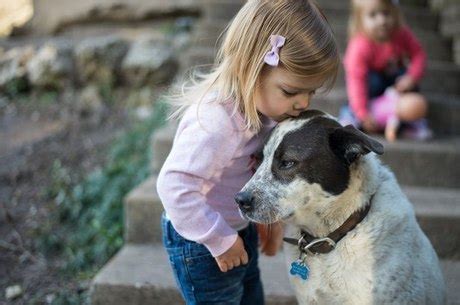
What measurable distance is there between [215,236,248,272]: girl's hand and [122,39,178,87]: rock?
12.8 ft

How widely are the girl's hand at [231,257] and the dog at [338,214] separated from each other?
12 centimetres

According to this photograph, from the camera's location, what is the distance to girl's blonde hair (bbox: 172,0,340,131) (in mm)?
1818

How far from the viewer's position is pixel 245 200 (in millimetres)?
1829

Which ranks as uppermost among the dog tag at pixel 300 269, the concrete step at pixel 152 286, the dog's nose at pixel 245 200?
the dog's nose at pixel 245 200

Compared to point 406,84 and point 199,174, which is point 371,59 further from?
point 199,174

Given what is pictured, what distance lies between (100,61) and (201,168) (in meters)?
4.17

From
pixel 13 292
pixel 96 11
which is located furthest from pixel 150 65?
pixel 13 292

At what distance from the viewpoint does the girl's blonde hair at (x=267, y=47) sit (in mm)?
1818

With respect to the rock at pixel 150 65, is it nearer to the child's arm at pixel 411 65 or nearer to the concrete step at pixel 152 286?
the child's arm at pixel 411 65

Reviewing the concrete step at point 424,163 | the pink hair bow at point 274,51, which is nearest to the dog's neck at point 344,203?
the pink hair bow at point 274,51

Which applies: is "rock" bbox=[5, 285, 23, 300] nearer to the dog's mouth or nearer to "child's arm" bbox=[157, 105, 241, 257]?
"child's arm" bbox=[157, 105, 241, 257]

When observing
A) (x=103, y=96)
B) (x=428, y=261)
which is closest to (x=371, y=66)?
(x=428, y=261)

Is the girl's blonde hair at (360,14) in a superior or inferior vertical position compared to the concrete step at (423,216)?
superior

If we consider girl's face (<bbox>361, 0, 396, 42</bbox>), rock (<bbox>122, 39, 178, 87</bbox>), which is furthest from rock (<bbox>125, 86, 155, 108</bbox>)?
girl's face (<bbox>361, 0, 396, 42</bbox>)
